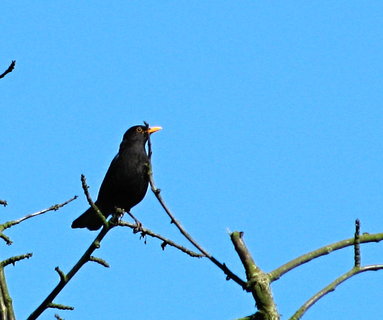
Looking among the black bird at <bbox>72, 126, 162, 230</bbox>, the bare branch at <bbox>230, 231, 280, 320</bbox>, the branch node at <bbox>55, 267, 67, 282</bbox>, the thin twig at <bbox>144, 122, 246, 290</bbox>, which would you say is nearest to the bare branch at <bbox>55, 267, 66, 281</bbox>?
the branch node at <bbox>55, 267, 67, 282</bbox>

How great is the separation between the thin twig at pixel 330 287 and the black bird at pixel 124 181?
615cm

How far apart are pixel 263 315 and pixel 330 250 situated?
440 millimetres

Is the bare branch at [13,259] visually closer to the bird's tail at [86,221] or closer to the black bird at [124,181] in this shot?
the black bird at [124,181]

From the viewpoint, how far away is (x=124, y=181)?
30.9 feet

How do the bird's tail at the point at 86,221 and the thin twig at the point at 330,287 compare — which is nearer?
the thin twig at the point at 330,287

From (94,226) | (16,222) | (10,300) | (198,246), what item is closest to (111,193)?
(94,226)

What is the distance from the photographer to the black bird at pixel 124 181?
9.39 metres

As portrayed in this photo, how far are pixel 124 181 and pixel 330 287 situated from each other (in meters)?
6.67

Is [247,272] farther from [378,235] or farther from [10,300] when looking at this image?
[10,300]

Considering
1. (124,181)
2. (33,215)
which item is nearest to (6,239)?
(33,215)

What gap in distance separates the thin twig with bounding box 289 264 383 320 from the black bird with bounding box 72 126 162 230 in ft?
20.2

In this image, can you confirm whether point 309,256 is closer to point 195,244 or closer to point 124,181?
point 195,244

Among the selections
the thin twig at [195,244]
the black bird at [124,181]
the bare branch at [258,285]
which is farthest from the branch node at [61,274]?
the black bird at [124,181]

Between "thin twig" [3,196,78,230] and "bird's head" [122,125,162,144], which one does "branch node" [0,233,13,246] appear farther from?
"bird's head" [122,125,162,144]
